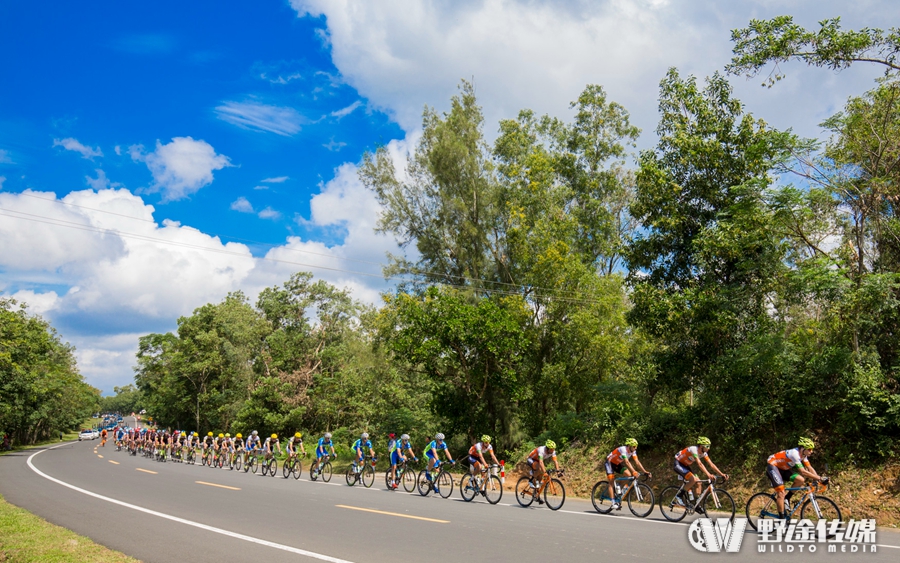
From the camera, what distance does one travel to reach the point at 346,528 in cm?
1076

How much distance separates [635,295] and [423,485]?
942 centimetres

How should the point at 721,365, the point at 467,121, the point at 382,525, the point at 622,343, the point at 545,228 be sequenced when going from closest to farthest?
the point at 382,525 → the point at 721,365 → the point at 622,343 → the point at 545,228 → the point at 467,121

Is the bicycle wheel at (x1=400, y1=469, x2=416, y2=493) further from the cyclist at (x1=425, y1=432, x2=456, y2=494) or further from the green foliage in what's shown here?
the green foliage

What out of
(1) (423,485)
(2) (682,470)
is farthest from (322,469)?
(2) (682,470)

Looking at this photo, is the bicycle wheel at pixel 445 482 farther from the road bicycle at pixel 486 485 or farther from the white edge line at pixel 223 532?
the white edge line at pixel 223 532

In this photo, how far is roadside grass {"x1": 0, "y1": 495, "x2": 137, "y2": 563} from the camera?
8109mm

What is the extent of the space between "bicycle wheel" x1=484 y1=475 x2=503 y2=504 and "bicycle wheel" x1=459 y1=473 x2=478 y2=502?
0.32m

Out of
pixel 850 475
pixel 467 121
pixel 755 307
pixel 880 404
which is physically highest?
pixel 467 121

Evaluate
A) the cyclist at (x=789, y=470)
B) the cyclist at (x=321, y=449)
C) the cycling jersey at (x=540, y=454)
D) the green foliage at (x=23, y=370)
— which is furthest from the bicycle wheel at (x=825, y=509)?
the green foliage at (x=23, y=370)

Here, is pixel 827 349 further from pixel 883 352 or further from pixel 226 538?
pixel 226 538

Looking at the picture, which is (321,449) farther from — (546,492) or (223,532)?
(223,532)

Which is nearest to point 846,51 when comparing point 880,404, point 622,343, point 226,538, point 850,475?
point 880,404

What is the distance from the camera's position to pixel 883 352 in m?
15.0

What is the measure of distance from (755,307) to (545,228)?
1333 centimetres
